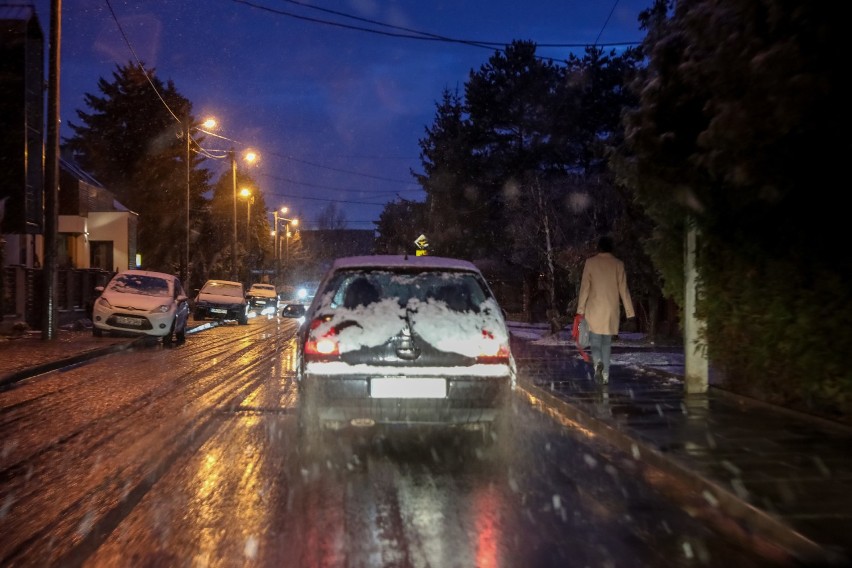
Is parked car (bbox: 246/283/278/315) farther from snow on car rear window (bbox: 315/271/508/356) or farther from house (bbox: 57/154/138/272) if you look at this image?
snow on car rear window (bbox: 315/271/508/356)

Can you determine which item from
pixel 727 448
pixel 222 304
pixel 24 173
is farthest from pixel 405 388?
pixel 222 304

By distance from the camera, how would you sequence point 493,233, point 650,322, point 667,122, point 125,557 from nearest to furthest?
point 125,557 → point 667,122 → point 650,322 → point 493,233

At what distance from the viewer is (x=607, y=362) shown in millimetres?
10594

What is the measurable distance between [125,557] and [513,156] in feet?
93.2

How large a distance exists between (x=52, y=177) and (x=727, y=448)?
15.6 metres

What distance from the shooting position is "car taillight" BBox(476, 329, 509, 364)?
668 cm

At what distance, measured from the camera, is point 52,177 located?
17656 mm

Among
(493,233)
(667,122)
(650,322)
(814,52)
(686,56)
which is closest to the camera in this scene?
(814,52)

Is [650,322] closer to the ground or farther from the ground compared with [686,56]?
closer to the ground

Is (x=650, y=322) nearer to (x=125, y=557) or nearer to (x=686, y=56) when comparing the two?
(x=686, y=56)

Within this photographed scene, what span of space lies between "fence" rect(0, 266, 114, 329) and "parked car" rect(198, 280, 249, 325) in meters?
3.72

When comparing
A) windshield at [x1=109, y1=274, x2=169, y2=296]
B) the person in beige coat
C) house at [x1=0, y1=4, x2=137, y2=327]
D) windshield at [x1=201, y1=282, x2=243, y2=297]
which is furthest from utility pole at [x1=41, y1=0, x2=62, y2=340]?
windshield at [x1=201, y1=282, x2=243, y2=297]

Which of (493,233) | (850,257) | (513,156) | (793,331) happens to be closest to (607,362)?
(793,331)

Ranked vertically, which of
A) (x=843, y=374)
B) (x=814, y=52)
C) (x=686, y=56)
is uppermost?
(x=686, y=56)
